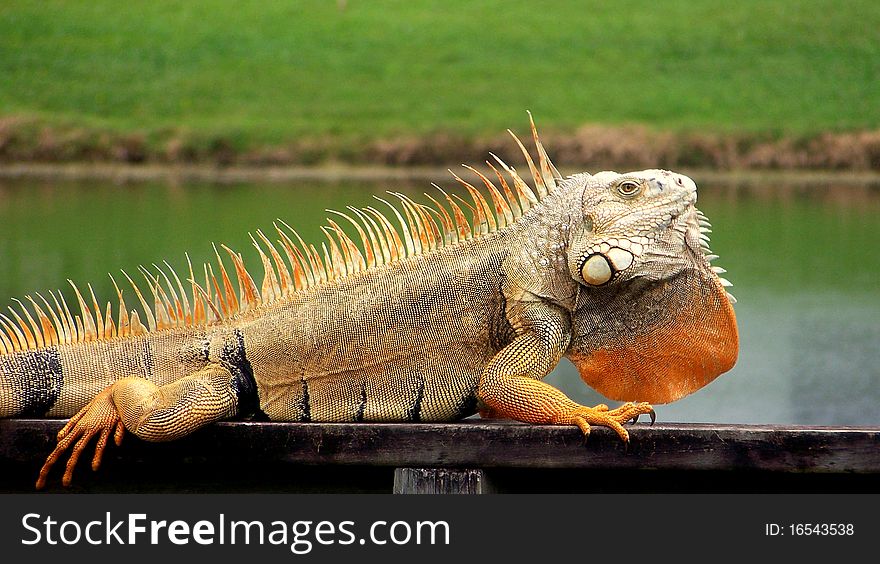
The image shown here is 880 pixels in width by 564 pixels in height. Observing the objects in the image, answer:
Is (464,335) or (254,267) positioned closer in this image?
(464,335)

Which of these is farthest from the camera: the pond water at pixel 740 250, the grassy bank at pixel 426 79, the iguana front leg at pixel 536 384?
the grassy bank at pixel 426 79

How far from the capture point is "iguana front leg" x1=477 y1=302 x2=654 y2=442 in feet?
14.2

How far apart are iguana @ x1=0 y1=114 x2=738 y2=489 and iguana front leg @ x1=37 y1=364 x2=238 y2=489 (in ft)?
0.08

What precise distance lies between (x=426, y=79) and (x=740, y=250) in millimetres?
8638

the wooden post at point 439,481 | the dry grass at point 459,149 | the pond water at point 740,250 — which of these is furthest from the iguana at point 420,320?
the dry grass at point 459,149

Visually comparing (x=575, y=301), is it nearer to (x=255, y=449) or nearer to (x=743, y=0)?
(x=255, y=449)

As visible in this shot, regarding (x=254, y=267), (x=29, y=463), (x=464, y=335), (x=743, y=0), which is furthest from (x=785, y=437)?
(x=743, y=0)

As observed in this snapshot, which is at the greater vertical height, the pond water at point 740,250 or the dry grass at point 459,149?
the dry grass at point 459,149

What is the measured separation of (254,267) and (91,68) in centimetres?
898

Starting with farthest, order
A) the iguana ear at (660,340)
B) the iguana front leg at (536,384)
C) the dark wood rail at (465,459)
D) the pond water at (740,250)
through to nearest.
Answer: the pond water at (740,250)
the iguana ear at (660,340)
the iguana front leg at (536,384)
the dark wood rail at (465,459)

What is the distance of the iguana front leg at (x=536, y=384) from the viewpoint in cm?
433

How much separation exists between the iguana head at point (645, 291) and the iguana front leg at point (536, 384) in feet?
0.48

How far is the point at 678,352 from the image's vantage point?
192 inches

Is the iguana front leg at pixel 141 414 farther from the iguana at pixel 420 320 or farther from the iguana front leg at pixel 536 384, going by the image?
the iguana front leg at pixel 536 384
